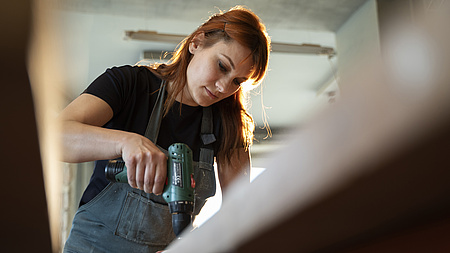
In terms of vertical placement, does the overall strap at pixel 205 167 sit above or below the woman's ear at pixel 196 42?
below

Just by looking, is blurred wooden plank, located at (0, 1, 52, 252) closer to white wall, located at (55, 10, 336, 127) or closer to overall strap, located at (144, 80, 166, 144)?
overall strap, located at (144, 80, 166, 144)

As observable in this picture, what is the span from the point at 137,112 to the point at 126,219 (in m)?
0.38

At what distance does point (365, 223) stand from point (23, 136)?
0.23 m

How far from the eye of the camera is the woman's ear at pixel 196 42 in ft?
5.46

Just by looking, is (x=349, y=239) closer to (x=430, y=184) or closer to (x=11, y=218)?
(x=430, y=184)

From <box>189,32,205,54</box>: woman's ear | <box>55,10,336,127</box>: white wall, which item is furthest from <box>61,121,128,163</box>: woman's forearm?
<box>55,10,336,127</box>: white wall

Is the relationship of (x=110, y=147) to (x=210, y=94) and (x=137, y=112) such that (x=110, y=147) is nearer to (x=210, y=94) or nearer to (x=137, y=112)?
(x=137, y=112)

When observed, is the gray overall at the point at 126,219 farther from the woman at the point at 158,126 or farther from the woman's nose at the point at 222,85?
the woman's nose at the point at 222,85

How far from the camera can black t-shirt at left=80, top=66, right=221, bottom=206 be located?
144 centimetres

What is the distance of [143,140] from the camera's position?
1.29m

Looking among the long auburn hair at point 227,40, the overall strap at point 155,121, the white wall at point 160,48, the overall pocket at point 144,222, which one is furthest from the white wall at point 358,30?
the overall pocket at point 144,222

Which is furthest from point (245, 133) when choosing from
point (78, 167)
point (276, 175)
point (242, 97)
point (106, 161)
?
point (78, 167)

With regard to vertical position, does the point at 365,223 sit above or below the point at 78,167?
below

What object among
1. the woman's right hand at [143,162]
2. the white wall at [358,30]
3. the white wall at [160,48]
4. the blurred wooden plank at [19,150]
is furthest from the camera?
the white wall at [160,48]
